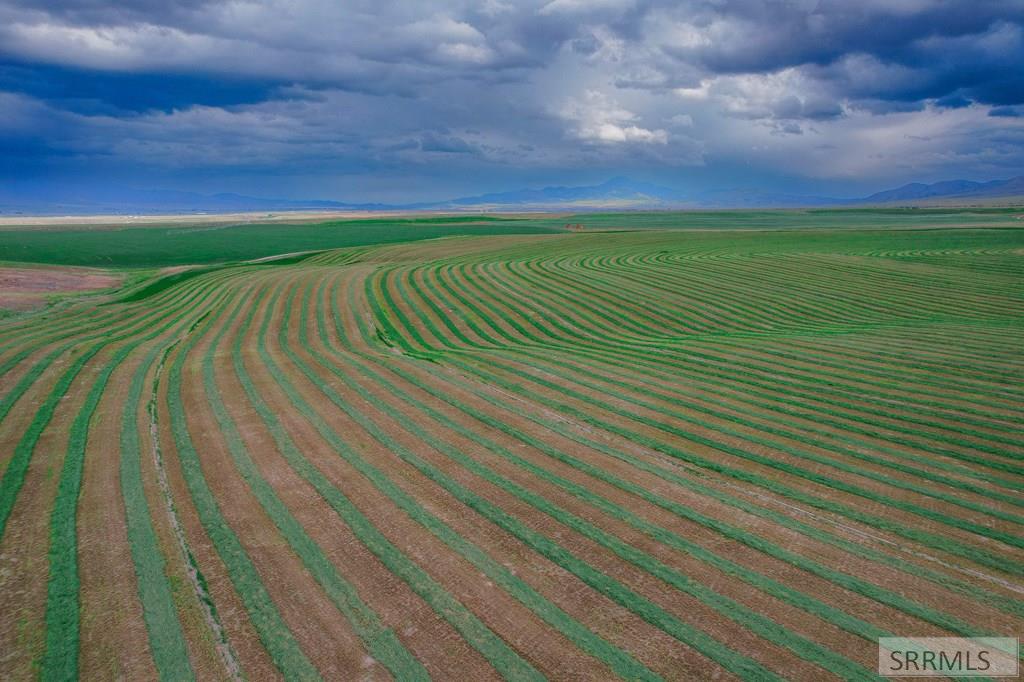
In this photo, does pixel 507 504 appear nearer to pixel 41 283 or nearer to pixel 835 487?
pixel 835 487

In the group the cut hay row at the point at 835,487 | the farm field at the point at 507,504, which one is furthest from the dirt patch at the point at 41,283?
the cut hay row at the point at 835,487

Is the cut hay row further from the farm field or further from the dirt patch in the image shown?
the dirt patch

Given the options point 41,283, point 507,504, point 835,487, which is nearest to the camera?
point 507,504

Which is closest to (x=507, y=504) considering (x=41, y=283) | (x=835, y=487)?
(x=835, y=487)

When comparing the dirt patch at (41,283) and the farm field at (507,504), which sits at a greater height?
the dirt patch at (41,283)

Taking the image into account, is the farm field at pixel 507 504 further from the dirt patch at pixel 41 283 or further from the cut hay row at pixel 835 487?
the dirt patch at pixel 41 283

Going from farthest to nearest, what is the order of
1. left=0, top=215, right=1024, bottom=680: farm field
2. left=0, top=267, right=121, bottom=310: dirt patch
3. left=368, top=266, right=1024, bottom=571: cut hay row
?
left=0, top=267, right=121, bottom=310: dirt patch
left=368, top=266, right=1024, bottom=571: cut hay row
left=0, top=215, right=1024, bottom=680: farm field

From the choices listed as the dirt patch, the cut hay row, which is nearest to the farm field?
the cut hay row
